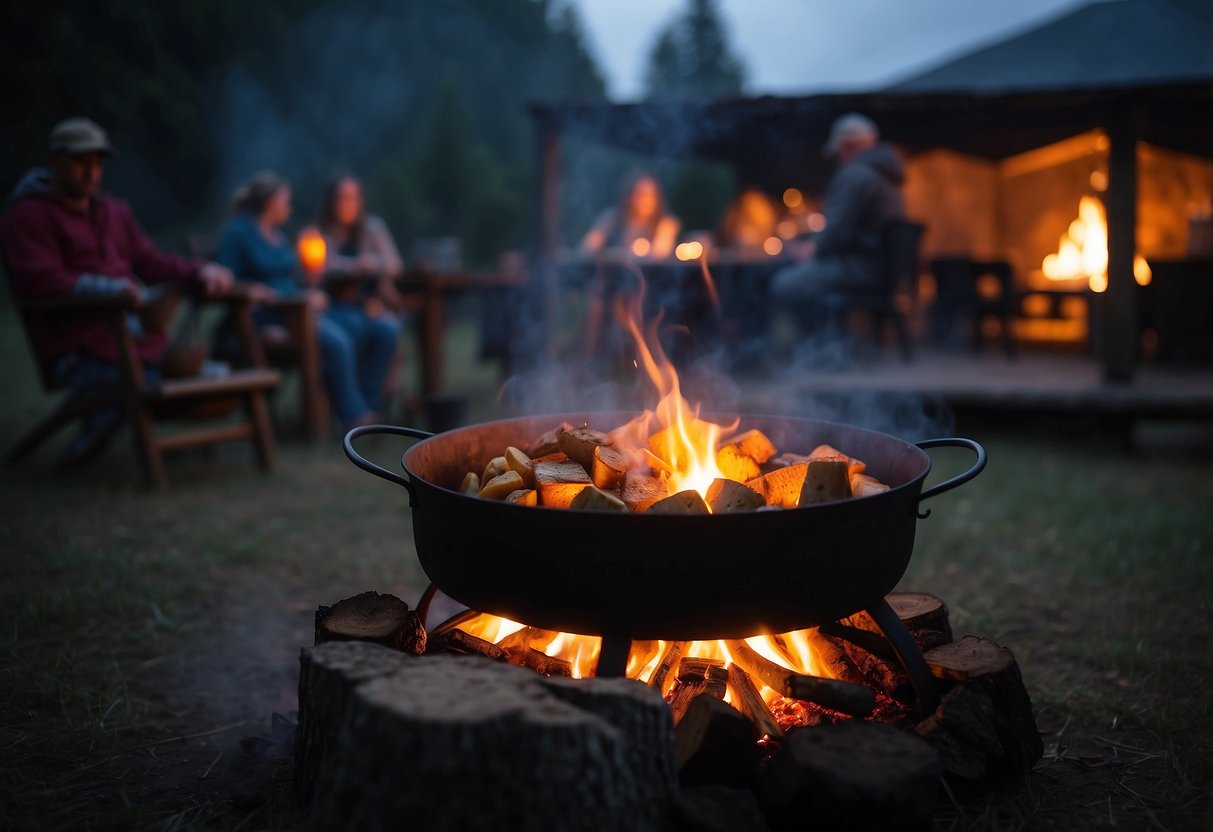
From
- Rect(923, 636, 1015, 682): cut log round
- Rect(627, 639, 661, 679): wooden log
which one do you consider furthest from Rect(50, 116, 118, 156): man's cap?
Rect(923, 636, 1015, 682): cut log round

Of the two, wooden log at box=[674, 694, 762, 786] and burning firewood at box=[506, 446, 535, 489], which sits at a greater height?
burning firewood at box=[506, 446, 535, 489]

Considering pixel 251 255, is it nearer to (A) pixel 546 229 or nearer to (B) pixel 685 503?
(A) pixel 546 229

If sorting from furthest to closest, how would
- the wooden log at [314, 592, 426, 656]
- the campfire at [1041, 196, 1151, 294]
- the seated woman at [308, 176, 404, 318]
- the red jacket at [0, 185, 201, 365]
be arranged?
the campfire at [1041, 196, 1151, 294], the seated woman at [308, 176, 404, 318], the red jacket at [0, 185, 201, 365], the wooden log at [314, 592, 426, 656]

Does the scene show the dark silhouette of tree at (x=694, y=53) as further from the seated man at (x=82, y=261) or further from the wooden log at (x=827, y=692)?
the wooden log at (x=827, y=692)

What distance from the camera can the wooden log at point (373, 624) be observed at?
6.29ft

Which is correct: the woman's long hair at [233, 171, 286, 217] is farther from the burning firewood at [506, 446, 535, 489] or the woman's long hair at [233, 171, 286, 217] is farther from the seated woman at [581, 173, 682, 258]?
the burning firewood at [506, 446, 535, 489]

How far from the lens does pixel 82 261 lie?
4.48 metres

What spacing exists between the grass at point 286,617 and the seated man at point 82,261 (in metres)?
0.61

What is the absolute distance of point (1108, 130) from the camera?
5.88 m

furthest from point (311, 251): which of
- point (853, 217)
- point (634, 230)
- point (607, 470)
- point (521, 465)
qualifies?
point (607, 470)

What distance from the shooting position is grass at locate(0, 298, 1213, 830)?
1921 mm

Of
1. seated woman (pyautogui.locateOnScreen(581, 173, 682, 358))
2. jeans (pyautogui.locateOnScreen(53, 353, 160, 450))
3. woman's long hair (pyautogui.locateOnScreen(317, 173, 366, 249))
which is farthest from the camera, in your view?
seated woman (pyautogui.locateOnScreen(581, 173, 682, 358))

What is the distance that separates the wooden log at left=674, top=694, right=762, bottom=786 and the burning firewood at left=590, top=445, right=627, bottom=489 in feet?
1.75

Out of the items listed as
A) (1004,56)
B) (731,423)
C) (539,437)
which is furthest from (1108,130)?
(1004,56)
